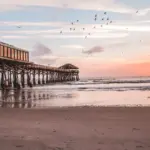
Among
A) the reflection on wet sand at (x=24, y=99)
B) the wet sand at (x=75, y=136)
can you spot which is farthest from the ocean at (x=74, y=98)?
the wet sand at (x=75, y=136)

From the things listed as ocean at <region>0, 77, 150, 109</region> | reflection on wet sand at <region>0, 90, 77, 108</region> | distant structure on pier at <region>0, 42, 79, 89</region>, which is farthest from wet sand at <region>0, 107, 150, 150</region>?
distant structure on pier at <region>0, 42, 79, 89</region>

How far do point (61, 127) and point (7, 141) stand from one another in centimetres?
213

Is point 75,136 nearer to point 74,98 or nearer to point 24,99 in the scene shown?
point 24,99

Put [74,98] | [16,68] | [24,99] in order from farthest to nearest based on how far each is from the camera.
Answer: [16,68], [74,98], [24,99]

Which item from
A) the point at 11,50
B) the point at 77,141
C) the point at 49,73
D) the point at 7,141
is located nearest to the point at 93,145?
the point at 77,141

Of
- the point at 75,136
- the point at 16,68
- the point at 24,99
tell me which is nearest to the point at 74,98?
the point at 24,99

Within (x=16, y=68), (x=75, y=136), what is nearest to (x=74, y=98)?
(x=75, y=136)

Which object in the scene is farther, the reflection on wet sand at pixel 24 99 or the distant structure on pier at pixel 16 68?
the distant structure on pier at pixel 16 68

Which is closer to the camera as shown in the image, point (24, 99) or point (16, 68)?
point (24, 99)

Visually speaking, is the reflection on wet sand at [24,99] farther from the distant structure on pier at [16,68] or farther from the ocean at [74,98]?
the distant structure on pier at [16,68]

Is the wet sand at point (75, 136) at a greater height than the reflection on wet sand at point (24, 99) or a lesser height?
lesser

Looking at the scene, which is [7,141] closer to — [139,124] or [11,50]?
[139,124]

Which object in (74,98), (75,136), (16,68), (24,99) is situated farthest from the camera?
(16,68)

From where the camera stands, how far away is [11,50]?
52750mm
